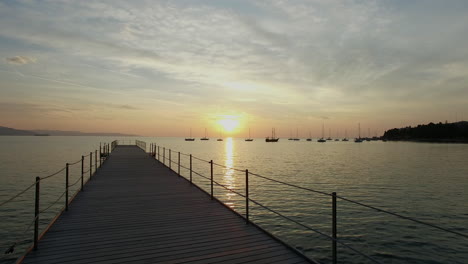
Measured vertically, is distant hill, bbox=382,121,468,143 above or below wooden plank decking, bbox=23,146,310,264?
above

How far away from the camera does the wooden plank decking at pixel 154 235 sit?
4.49 meters

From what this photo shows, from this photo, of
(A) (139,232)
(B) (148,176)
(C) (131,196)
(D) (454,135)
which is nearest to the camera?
(A) (139,232)

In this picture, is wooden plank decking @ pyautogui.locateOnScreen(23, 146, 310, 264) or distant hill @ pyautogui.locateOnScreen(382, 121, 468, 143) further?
distant hill @ pyautogui.locateOnScreen(382, 121, 468, 143)

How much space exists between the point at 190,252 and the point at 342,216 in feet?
34.9

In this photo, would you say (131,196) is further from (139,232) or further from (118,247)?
(118,247)

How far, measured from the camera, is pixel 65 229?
5.83 m

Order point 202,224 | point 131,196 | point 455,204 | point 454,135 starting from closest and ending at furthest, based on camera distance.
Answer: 1. point 202,224
2. point 131,196
3. point 455,204
4. point 454,135

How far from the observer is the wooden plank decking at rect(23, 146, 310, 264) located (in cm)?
449

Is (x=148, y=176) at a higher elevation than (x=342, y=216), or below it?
higher

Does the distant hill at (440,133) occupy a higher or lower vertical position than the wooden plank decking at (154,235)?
higher

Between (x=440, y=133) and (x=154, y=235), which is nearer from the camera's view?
(x=154, y=235)

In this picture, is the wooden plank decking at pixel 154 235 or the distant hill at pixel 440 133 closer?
the wooden plank decking at pixel 154 235

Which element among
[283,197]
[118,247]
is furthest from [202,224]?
[283,197]

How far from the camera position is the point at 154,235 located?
18.2ft
